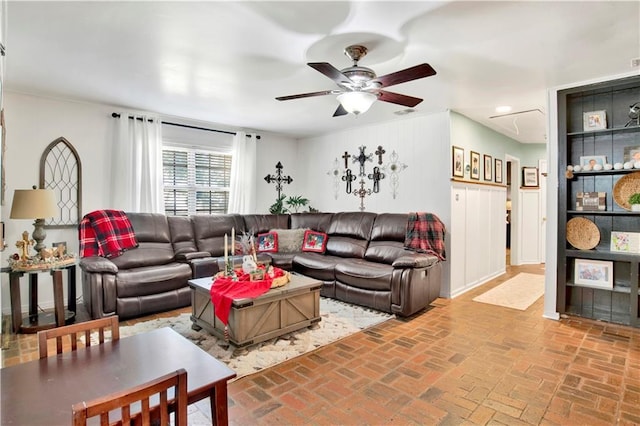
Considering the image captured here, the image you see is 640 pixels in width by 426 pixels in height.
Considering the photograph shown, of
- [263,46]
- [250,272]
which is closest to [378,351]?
[250,272]

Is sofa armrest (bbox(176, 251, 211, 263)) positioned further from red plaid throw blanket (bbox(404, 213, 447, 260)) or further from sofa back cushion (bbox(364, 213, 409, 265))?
red plaid throw blanket (bbox(404, 213, 447, 260))

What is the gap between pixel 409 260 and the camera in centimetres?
381

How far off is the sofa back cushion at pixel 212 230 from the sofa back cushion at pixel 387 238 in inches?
78.8

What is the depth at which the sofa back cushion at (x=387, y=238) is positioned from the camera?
4.52 meters

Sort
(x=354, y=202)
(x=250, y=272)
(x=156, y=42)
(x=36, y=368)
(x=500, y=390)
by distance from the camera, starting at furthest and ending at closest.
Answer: (x=354, y=202)
(x=250, y=272)
(x=156, y=42)
(x=500, y=390)
(x=36, y=368)

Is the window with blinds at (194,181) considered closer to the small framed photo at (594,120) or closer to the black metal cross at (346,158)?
the black metal cross at (346,158)

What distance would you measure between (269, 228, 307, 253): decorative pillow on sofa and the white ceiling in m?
2.05

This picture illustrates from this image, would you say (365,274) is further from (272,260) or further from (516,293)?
(516,293)

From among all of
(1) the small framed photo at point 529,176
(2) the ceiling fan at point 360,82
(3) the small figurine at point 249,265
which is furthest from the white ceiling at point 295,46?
(1) the small framed photo at point 529,176

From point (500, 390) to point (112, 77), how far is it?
4258 millimetres

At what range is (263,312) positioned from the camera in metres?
3.12

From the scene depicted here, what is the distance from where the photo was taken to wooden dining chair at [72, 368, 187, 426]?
1.01 meters

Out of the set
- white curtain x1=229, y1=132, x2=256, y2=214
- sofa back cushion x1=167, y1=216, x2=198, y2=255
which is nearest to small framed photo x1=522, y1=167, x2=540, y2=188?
white curtain x1=229, y1=132, x2=256, y2=214

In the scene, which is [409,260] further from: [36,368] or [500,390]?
[36,368]
